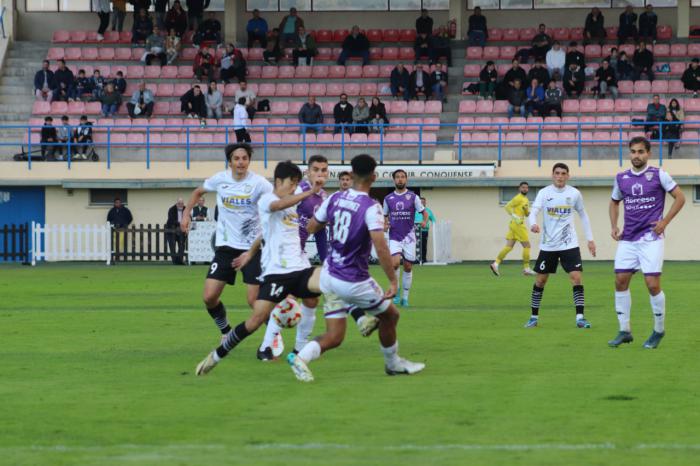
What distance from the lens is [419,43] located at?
42594 millimetres

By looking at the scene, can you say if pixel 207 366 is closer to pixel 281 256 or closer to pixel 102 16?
pixel 281 256

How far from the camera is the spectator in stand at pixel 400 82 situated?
4125 centimetres

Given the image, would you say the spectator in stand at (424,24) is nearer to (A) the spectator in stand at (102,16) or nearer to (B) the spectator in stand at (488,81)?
(B) the spectator in stand at (488,81)

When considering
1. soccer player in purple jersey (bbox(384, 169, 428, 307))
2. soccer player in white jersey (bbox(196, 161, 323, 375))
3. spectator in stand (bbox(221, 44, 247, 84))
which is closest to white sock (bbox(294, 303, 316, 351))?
soccer player in white jersey (bbox(196, 161, 323, 375))

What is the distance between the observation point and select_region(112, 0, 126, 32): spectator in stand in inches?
1785

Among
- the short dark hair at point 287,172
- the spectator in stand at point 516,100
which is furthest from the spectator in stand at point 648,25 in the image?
the short dark hair at point 287,172

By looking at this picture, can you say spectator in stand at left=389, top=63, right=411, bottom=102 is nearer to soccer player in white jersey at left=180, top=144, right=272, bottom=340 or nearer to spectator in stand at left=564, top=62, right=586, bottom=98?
spectator in stand at left=564, top=62, right=586, bottom=98

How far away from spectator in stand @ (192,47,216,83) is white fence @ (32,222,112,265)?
7444 millimetres

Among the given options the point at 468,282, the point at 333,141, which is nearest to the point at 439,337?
the point at 468,282

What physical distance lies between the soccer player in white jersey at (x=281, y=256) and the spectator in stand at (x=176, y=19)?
110 feet

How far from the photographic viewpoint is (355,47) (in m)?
43.2

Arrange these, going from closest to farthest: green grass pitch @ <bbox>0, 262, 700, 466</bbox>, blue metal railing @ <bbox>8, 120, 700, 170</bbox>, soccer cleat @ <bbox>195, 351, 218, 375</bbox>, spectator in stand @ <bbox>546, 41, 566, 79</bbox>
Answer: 1. green grass pitch @ <bbox>0, 262, 700, 466</bbox>
2. soccer cleat @ <bbox>195, 351, 218, 375</bbox>
3. blue metal railing @ <bbox>8, 120, 700, 170</bbox>
4. spectator in stand @ <bbox>546, 41, 566, 79</bbox>

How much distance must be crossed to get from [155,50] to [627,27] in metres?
15.5

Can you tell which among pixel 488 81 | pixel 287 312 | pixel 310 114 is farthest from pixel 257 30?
pixel 287 312
